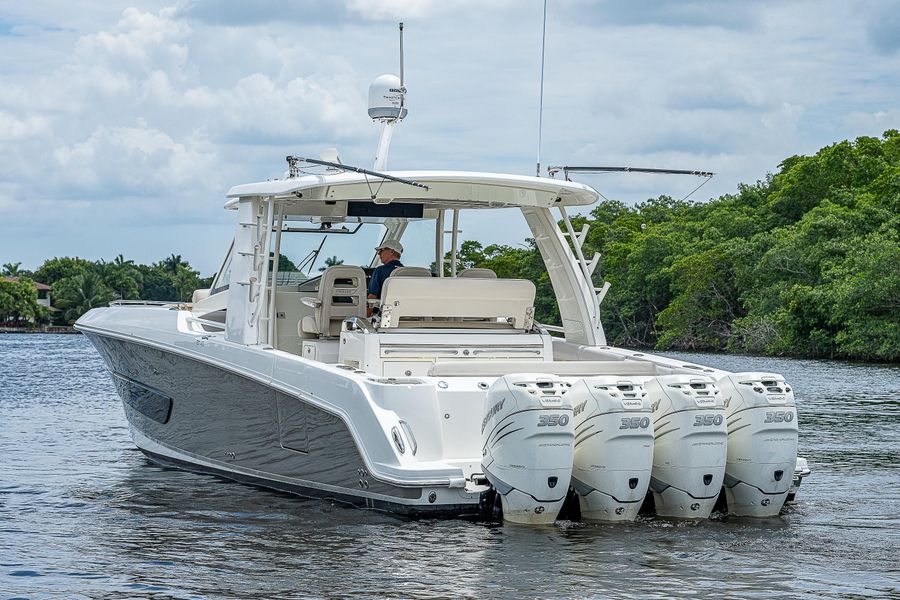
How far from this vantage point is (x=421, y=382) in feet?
26.3

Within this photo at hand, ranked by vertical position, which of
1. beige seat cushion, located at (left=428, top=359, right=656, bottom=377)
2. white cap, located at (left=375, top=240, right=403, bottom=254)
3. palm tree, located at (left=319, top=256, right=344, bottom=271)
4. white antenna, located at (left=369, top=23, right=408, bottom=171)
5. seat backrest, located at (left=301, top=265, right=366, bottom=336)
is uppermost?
white antenna, located at (left=369, top=23, right=408, bottom=171)

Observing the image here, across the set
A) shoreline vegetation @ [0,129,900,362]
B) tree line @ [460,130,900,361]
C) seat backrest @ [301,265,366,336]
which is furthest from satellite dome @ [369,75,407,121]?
tree line @ [460,130,900,361]

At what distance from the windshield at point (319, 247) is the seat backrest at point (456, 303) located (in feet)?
5.31

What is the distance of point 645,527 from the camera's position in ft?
24.8

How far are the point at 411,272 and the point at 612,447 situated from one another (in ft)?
12.0

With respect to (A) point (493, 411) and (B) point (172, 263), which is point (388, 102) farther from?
(B) point (172, 263)

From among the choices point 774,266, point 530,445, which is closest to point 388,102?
point 530,445

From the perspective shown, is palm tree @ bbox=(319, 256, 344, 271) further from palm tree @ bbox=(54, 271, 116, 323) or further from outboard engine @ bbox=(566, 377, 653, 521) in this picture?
palm tree @ bbox=(54, 271, 116, 323)

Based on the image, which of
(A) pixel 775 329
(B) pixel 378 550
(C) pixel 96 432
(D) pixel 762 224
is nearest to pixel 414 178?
(B) pixel 378 550

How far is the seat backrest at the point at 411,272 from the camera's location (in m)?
10.2

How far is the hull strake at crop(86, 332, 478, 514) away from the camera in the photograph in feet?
26.4

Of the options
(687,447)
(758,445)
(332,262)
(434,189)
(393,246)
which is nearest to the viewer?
(687,447)

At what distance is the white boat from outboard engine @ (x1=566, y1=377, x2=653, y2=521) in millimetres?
12

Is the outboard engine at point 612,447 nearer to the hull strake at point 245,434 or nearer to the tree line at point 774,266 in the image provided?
the hull strake at point 245,434
